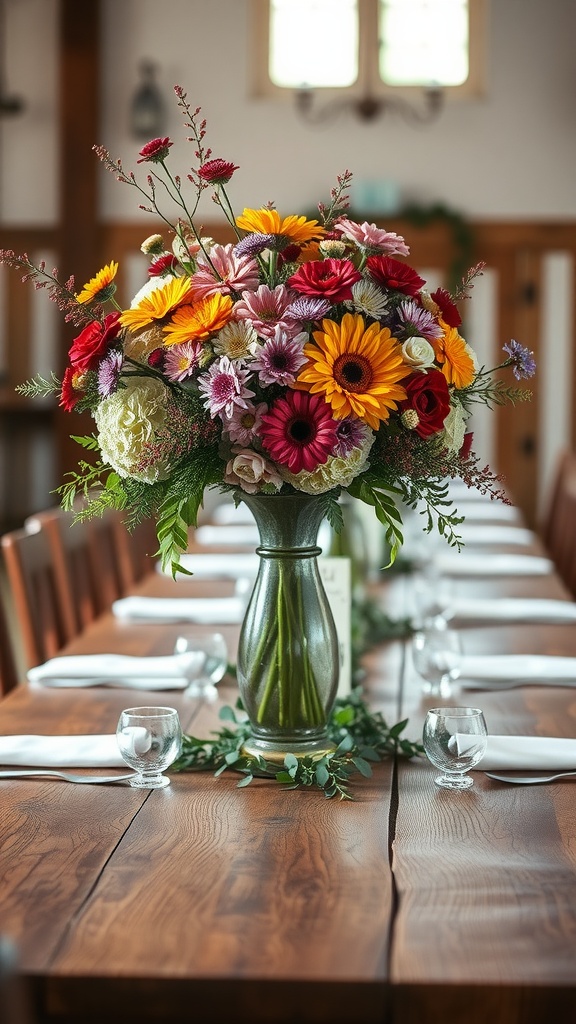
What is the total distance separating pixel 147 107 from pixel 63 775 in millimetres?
6389

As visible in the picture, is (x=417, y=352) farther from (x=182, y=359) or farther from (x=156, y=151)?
(x=156, y=151)

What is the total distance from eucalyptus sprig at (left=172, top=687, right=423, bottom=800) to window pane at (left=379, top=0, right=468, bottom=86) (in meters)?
5.94

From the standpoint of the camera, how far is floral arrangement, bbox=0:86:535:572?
1531 mm

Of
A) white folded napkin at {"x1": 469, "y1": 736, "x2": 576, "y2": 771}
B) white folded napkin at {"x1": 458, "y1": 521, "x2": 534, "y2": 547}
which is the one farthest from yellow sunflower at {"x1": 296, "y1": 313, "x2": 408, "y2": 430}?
white folded napkin at {"x1": 458, "y1": 521, "x2": 534, "y2": 547}

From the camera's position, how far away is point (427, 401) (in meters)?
1.56

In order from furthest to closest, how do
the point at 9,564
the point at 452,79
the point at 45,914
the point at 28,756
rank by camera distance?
the point at 452,79 < the point at 9,564 < the point at 28,756 < the point at 45,914

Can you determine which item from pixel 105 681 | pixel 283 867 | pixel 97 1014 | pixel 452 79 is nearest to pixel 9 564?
pixel 105 681

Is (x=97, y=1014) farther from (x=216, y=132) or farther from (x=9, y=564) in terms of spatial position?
(x=216, y=132)

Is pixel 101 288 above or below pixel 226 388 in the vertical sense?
above

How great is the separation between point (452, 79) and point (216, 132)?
1.47 meters

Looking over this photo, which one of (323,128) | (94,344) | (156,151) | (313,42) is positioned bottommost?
(94,344)

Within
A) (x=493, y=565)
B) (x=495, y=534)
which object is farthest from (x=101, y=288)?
(x=495, y=534)

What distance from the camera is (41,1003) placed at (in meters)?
1.14

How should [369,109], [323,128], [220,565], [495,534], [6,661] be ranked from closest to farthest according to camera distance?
1. [6,661]
2. [220,565]
3. [495,534]
4. [369,109]
5. [323,128]
